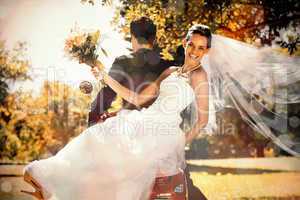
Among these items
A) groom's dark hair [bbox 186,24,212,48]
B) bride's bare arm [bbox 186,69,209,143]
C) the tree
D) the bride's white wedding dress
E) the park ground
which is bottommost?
the park ground

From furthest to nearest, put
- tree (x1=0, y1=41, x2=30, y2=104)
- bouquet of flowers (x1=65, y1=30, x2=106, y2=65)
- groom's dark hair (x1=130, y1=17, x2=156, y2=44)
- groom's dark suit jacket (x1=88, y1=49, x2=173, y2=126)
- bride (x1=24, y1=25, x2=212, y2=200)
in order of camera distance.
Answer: tree (x1=0, y1=41, x2=30, y2=104)
groom's dark hair (x1=130, y1=17, x2=156, y2=44)
groom's dark suit jacket (x1=88, y1=49, x2=173, y2=126)
bouquet of flowers (x1=65, y1=30, x2=106, y2=65)
bride (x1=24, y1=25, x2=212, y2=200)

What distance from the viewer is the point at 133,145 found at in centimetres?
357

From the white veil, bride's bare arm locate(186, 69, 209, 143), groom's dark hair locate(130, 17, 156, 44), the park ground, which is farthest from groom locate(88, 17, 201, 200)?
the white veil

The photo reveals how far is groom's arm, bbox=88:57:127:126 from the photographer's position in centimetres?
397

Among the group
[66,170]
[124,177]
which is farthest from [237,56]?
[66,170]

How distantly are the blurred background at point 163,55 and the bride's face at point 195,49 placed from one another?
0.13 metres

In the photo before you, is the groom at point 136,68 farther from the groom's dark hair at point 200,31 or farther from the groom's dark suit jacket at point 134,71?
the groom's dark hair at point 200,31

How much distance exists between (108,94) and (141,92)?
0.96 feet

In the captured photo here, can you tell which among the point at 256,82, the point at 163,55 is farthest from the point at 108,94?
the point at 256,82

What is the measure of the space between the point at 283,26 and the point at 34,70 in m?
2.24

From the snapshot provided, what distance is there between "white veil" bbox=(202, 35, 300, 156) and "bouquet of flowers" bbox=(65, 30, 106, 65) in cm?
91

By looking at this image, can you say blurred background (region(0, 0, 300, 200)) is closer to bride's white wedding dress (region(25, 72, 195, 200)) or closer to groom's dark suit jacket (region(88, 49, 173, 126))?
groom's dark suit jacket (region(88, 49, 173, 126))

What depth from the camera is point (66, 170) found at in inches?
132

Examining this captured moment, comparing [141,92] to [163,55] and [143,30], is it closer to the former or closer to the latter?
[163,55]
